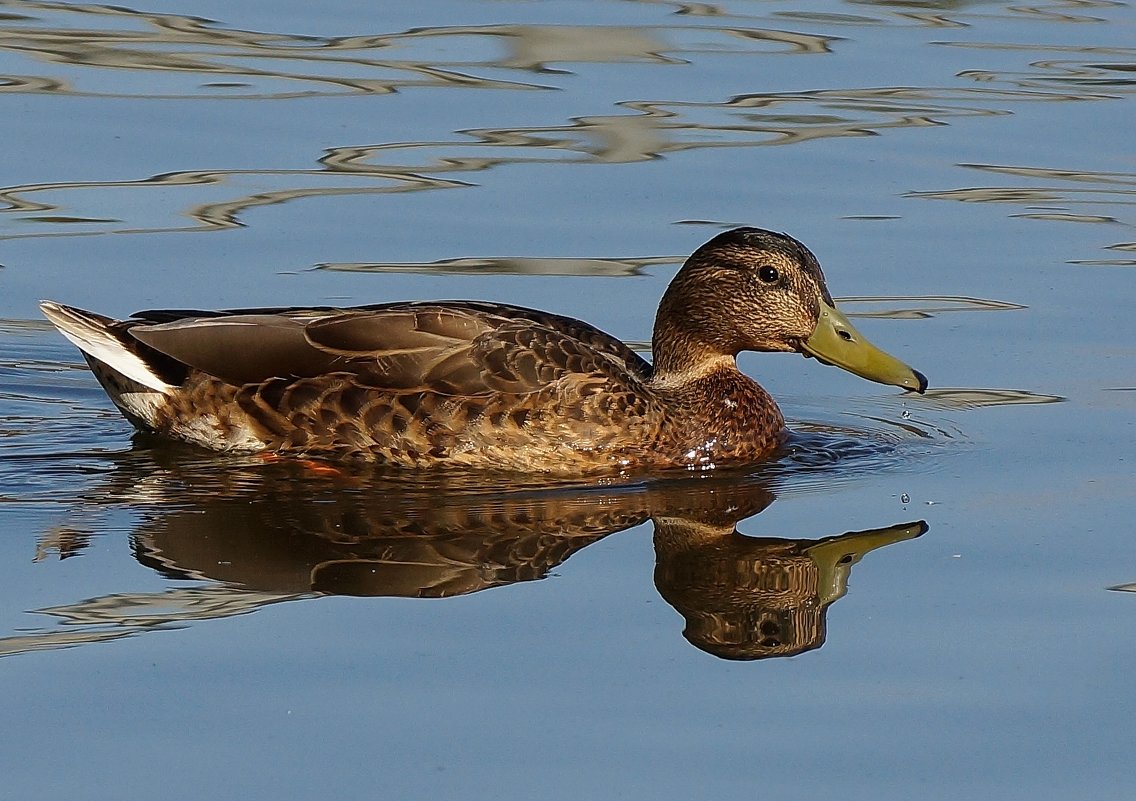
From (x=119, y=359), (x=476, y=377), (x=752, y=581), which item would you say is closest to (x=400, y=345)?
(x=476, y=377)

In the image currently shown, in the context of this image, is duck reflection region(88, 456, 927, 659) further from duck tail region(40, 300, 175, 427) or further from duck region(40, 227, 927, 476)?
duck tail region(40, 300, 175, 427)

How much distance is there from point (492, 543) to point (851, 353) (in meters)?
2.21

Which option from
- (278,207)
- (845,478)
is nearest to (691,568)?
(845,478)

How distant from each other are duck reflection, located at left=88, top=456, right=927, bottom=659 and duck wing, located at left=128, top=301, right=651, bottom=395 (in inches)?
19.7

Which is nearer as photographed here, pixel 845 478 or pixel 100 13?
pixel 845 478

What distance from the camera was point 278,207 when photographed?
12812mm

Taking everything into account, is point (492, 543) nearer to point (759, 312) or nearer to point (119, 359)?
point (759, 312)

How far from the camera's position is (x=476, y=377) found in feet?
30.6

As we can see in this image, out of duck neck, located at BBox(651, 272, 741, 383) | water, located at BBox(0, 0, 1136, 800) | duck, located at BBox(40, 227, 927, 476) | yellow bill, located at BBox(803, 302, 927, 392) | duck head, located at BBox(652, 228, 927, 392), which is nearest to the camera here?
water, located at BBox(0, 0, 1136, 800)

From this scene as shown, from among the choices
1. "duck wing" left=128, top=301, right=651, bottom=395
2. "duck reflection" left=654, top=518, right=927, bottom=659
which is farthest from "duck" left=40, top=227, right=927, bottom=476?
"duck reflection" left=654, top=518, right=927, bottom=659

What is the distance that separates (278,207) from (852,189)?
3.35m

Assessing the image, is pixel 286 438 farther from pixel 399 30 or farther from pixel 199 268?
pixel 399 30

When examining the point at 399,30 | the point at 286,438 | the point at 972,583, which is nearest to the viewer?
the point at 972,583

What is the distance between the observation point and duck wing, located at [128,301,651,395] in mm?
9328
